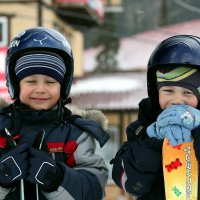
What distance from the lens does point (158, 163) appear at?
323cm

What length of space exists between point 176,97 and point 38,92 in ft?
2.77

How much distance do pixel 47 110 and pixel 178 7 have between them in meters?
41.8

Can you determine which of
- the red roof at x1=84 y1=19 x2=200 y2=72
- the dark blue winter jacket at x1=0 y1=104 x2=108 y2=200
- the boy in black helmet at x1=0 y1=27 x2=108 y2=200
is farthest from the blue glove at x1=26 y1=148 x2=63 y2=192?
the red roof at x1=84 y1=19 x2=200 y2=72

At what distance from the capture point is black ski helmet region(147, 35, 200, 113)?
337 cm

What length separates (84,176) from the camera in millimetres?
3359

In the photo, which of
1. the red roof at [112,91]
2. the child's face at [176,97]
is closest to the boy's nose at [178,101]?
the child's face at [176,97]

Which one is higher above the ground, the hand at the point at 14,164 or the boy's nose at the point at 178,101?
the boy's nose at the point at 178,101

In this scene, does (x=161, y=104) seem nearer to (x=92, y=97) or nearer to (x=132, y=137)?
(x=132, y=137)

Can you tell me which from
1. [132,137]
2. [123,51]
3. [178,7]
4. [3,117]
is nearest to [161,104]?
[132,137]

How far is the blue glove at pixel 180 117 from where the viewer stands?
315cm

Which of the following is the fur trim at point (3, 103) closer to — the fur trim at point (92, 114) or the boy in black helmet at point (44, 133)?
the fur trim at point (92, 114)

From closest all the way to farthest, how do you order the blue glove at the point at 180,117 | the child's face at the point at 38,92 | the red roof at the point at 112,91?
the blue glove at the point at 180,117
the child's face at the point at 38,92
the red roof at the point at 112,91

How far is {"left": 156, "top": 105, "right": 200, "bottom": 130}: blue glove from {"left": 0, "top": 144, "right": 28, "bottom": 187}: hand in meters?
0.77

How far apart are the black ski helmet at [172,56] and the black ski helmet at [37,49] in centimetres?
54
